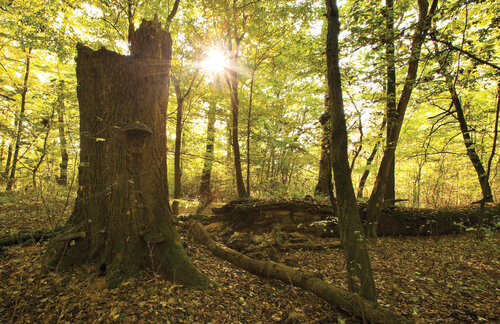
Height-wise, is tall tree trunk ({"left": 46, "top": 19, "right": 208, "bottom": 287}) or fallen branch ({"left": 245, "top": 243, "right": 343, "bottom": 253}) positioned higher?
tall tree trunk ({"left": 46, "top": 19, "right": 208, "bottom": 287})

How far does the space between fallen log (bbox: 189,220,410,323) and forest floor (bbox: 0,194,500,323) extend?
162mm

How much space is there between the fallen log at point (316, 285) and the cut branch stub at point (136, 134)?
114 inches

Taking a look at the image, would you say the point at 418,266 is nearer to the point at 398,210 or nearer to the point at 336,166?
the point at 398,210

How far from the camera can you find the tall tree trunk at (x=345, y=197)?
3125mm

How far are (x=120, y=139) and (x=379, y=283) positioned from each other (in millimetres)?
5398

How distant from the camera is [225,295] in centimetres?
342

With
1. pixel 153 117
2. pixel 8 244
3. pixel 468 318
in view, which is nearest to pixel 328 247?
pixel 468 318

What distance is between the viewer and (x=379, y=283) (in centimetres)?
414

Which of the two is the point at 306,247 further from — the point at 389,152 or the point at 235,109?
the point at 235,109

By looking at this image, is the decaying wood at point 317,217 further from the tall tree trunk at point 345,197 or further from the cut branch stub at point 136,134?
the cut branch stub at point 136,134

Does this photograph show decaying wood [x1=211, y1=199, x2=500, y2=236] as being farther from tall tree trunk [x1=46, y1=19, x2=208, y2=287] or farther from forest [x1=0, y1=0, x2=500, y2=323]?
tall tree trunk [x1=46, y1=19, x2=208, y2=287]

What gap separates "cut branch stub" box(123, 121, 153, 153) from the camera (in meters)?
3.34

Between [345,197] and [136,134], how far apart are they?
3429mm

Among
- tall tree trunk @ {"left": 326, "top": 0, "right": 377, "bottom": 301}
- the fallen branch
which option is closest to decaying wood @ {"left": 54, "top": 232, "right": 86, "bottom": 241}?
tall tree trunk @ {"left": 326, "top": 0, "right": 377, "bottom": 301}
